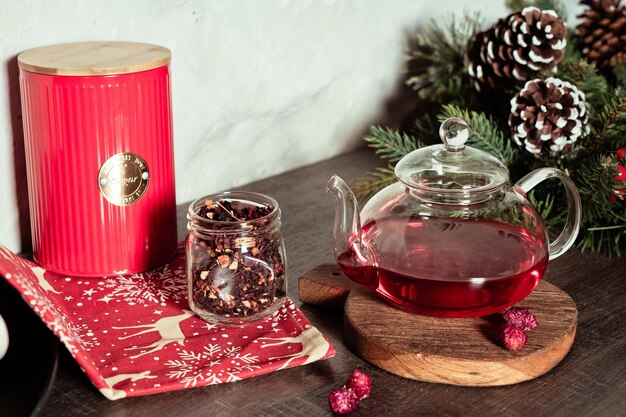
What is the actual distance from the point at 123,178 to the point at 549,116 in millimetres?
489

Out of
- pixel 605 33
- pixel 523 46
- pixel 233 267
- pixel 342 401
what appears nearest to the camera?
pixel 342 401

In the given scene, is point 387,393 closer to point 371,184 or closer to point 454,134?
point 454,134

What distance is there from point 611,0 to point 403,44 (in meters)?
0.30

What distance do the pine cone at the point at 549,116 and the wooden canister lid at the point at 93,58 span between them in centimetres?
42

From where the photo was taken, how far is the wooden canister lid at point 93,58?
0.79 meters

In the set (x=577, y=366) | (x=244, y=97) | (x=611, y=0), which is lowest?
(x=577, y=366)

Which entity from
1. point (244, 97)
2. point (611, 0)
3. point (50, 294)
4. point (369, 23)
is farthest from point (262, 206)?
point (611, 0)

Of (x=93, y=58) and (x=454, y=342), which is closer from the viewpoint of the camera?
(x=454, y=342)

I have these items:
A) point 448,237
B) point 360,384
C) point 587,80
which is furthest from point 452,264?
point 587,80

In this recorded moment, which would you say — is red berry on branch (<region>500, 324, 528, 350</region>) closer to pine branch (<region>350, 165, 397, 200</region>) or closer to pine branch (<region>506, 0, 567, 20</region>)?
pine branch (<region>350, 165, 397, 200</region>)

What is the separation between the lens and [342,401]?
25.1 inches

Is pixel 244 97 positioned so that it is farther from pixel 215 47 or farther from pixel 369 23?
pixel 369 23

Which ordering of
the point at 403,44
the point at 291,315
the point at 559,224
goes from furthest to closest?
1. the point at 403,44
2. the point at 559,224
3. the point at 291,315

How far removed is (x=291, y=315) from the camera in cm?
77
